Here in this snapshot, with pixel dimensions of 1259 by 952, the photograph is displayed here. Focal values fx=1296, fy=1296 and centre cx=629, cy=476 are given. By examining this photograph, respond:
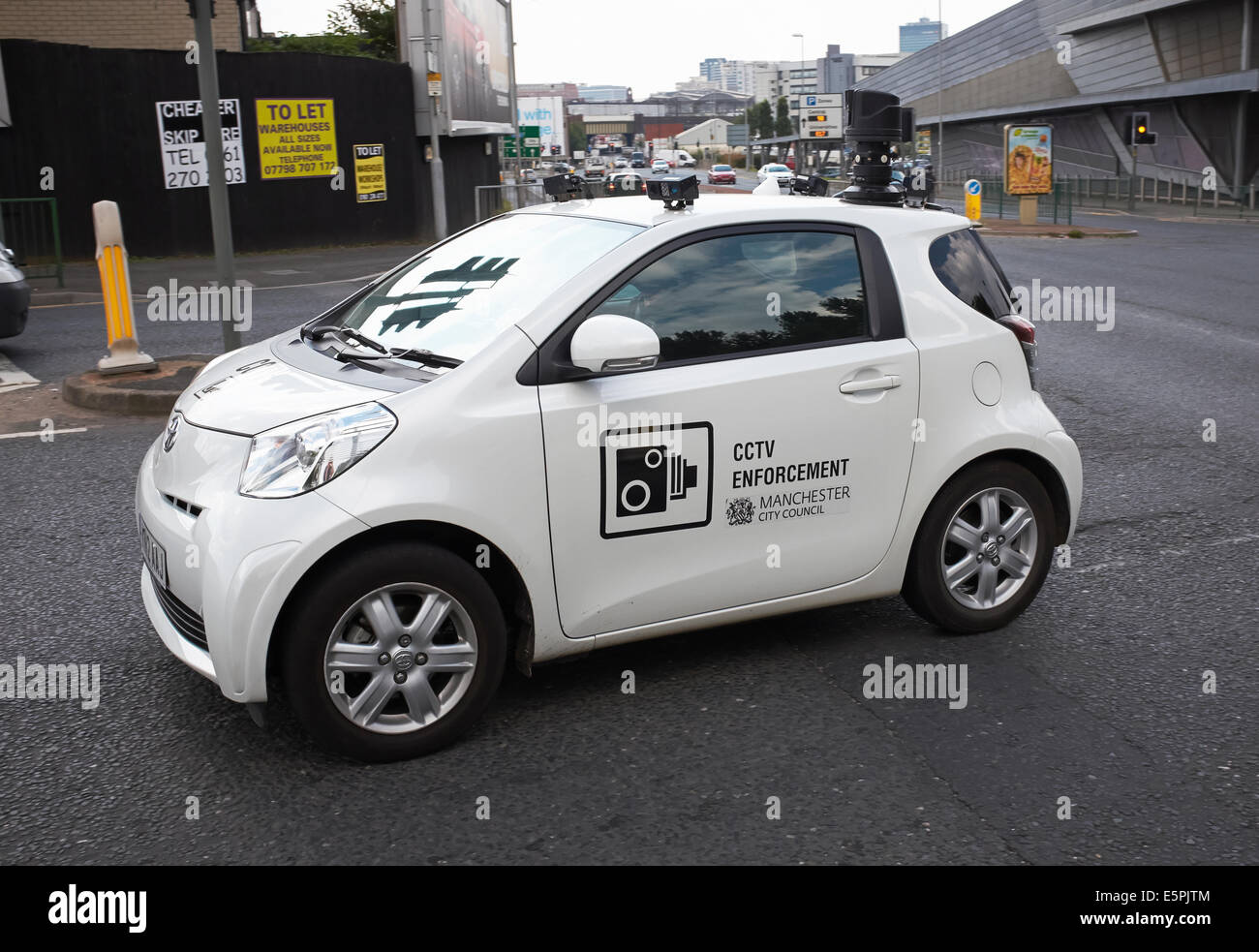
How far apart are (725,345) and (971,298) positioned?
1127 mm

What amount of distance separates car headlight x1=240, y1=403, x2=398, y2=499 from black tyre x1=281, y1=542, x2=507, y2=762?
0.27m

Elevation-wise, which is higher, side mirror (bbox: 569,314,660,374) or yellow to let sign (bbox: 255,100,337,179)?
yellow to let sign (bbox: 255,100,337,179)

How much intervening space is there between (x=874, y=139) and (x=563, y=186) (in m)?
1.50

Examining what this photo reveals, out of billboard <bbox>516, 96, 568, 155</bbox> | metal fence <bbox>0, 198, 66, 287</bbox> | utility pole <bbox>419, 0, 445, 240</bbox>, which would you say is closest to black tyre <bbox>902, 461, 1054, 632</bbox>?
metal fence <bbox>0, 198, 66, 287</bbox>

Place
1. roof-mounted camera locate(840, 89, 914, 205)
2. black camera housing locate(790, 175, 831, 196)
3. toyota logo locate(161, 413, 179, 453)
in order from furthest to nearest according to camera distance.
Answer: black camera housing locate(790, 175, 831, 196)
roof-mounted camera locate(840, 89, 914, 205)
toyota logo locate(161, 413, 179, 453)

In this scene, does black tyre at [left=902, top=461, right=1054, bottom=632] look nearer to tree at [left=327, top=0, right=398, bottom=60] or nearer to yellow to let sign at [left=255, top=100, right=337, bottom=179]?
yellow to let sign at [left=255, top=100, right=337, bottom=179]

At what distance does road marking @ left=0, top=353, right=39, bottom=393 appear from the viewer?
10469 mm

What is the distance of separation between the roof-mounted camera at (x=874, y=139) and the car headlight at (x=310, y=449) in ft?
7.96

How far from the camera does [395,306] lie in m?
4.87

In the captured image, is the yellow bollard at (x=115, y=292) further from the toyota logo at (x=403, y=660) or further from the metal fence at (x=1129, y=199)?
the metal fence at (x=1129, y=199)

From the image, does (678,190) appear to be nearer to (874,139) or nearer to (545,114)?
(874,139)
